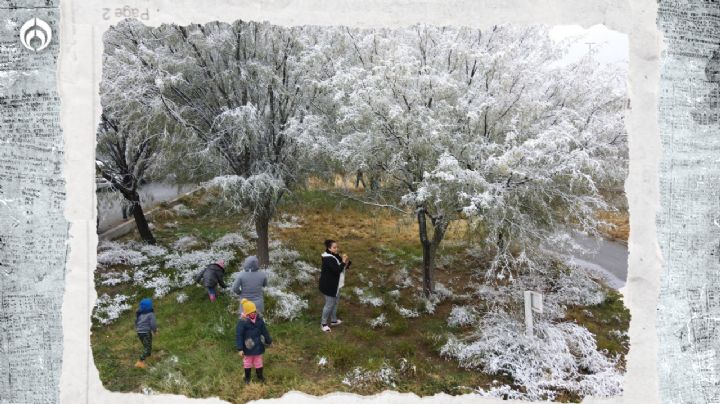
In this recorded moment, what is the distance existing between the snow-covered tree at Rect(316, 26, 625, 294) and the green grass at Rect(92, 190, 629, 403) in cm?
210

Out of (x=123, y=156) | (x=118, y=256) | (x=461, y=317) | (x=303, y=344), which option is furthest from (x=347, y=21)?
(x=118, y=256)

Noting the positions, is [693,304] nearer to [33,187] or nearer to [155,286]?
[33,187]

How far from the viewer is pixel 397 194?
845 cm

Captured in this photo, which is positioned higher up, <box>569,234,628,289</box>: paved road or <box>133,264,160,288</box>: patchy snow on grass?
<box>569,234,628,289</box>: paved road

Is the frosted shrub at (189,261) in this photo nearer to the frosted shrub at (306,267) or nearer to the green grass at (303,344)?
the green grass at (303,344)

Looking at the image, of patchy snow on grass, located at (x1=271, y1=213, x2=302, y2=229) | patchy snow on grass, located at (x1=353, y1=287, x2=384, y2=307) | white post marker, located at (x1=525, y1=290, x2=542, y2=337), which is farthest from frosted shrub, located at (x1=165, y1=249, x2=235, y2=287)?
white post marker, located at (x1=525, y1=290, x2=542, y2=337)

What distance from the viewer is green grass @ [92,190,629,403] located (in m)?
5.62

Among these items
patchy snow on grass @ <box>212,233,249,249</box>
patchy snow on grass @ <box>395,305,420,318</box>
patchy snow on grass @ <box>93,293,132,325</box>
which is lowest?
patchy snow on grass @ <box>395,305,420,318</box>

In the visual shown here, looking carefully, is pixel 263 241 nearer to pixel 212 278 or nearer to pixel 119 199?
pixel 212 278

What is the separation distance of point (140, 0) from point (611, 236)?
9549 mm

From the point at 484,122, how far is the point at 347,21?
4020 millimetres

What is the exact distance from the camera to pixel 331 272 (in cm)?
686

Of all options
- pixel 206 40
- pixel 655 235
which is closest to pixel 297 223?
pixel 206 40

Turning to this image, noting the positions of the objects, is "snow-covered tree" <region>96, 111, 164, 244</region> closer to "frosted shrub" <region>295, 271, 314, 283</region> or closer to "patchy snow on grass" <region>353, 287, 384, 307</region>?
"frosted shrub" <region>295, 271, 314, 283</region>
